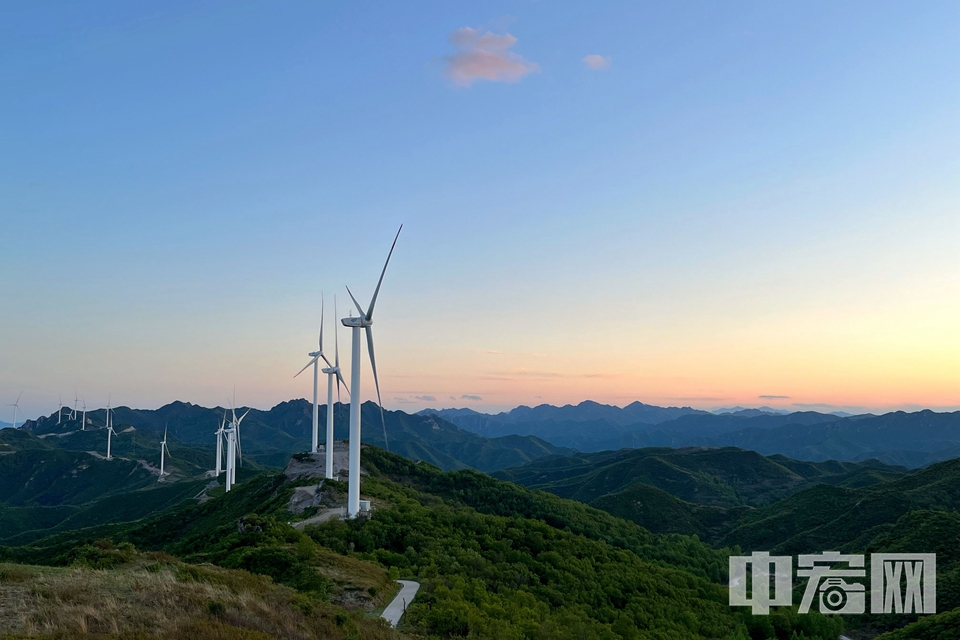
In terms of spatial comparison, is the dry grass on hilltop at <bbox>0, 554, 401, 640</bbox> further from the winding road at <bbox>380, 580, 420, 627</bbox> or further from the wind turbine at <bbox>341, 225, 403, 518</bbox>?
the wind turbine at <bbox>341, 225, 403, 518</bbox>

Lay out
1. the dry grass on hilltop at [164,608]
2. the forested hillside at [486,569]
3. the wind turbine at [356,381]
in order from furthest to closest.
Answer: the wind turbine at [356,381] < the forested hillside at [486,569] < the dry grass on hilltop at [164,608]

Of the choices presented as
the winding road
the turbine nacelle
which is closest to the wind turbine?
the turbine nacelle

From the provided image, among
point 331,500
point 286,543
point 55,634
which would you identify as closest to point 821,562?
point 331,500

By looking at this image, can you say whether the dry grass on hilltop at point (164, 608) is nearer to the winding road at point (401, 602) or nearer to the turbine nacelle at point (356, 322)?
the winding road at point (401, 602)

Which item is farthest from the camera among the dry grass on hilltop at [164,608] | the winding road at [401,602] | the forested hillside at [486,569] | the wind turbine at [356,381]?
the wind turbine at [356,381]

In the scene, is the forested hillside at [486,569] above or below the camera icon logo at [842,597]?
above

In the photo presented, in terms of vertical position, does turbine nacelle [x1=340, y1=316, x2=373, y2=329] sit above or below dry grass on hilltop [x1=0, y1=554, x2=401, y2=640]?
above

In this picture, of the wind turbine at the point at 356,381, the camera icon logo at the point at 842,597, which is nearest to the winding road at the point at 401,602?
the wind turbine at the point at 356,381
